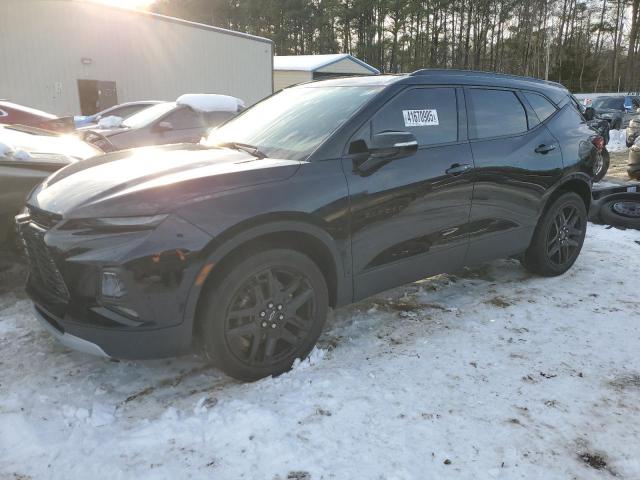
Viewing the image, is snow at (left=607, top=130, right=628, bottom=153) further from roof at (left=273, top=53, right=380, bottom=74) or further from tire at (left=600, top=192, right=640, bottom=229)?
roof at (left=273, top=53, right=380, bottom=74)

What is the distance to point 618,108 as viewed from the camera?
20.9 metres

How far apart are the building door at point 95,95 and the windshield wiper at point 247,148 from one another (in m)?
14.5

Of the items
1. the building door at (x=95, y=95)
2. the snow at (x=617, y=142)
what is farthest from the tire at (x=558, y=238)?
the building door at (x=95, y=95)

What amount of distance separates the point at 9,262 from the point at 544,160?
14.4 feet

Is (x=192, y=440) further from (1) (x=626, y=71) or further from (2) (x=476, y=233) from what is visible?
(1) (x=626, y=71)

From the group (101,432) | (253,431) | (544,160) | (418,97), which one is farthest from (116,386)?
(544,160)

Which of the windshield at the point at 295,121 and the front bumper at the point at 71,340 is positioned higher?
the windshield at the point at 295,121

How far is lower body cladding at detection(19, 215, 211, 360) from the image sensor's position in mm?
2381

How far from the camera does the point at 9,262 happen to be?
13.0 ft

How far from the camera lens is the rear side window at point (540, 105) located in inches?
170

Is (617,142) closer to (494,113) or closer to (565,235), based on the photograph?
(565,235)

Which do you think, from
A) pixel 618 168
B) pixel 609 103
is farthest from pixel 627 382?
pixel 609 103

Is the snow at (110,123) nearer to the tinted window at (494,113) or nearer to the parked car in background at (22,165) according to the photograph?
the parked car in background at (22,165)

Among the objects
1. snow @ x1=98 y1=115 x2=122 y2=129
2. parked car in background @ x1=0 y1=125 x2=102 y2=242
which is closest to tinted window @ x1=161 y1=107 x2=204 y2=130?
snow @ x1=98 y1=115 x2=122 y2=129
